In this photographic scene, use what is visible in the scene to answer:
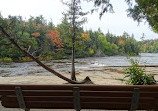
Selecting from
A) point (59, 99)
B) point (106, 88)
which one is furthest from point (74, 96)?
point (106, 88)

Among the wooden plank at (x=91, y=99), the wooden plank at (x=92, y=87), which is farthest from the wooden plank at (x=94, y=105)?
the wooden plank at (x=92, y=87)

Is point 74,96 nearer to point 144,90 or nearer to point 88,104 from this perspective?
point 88,104

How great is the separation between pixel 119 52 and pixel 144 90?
89.0m

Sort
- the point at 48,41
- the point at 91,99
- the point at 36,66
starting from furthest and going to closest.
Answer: the point at 48,41 → the point at 36,66 → the point at 91,99

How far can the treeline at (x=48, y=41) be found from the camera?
3969 mm

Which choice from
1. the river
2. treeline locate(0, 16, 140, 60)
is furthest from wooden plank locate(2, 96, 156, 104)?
the river

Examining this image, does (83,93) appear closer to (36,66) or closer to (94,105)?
(94,105)

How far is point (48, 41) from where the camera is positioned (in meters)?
40.4

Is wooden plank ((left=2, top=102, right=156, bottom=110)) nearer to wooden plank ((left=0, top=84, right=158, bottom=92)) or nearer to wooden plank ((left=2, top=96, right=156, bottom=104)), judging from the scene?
wooden plank ((left=2, top=96, right=156, bottom=104))

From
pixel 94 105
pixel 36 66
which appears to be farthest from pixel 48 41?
pixel 94 105

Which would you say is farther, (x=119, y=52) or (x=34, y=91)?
(x=119, y=52)

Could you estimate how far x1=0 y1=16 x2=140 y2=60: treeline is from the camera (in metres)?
3.97

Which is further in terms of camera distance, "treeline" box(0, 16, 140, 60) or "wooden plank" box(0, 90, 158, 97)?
"treeline" box(0, 16, 140, 60)

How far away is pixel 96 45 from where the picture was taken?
72.8 m
